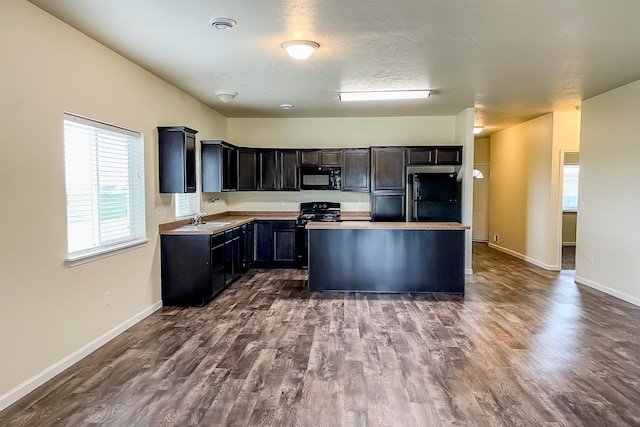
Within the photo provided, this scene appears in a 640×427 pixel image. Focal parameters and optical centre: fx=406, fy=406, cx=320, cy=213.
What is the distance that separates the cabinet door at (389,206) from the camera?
6887mm

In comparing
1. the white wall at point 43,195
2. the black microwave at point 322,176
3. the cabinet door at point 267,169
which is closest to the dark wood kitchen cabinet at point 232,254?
the cabinet door at point 267,169

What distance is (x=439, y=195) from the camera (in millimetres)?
6590

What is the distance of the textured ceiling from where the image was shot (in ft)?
9.21

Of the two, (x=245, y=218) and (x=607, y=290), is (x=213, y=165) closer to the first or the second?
(x=245, y=218)

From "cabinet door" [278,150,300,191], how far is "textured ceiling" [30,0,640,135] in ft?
5.17

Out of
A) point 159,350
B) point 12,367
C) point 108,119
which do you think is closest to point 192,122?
point 108,119

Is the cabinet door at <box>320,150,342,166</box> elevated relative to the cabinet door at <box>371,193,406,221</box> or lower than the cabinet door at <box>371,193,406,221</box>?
elevated

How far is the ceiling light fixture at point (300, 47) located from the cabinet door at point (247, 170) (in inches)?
137

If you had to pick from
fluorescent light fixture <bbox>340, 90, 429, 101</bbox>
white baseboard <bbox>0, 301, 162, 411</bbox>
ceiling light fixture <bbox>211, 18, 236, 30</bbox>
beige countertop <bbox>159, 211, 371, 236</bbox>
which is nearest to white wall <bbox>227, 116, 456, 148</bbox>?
beige countertop <bbox>159, 211, 371, 236</bbox>

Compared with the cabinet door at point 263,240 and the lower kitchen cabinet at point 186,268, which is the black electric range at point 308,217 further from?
the lower kitchen cabinet at point 186,268

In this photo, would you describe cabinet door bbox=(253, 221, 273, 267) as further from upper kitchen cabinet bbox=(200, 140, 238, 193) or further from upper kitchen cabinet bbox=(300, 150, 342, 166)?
upper kitchen cabinet bbox=(300, 150, 342, 166)

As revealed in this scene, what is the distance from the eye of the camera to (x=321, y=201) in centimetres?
743

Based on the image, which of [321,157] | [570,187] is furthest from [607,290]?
[570,187]

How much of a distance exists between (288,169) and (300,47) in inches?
149
